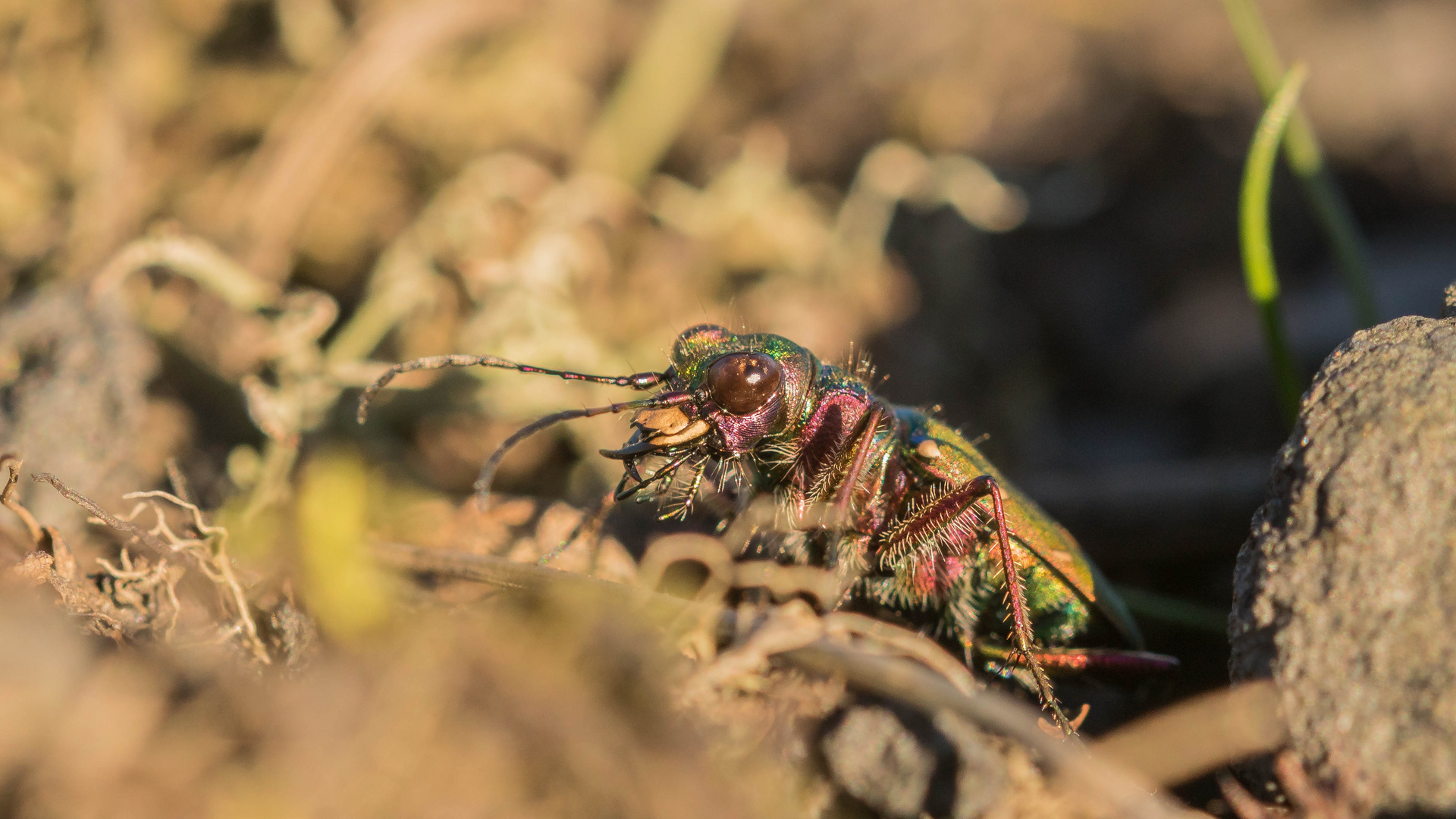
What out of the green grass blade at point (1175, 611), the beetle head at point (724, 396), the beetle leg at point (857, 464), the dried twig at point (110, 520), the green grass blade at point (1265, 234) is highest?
the green grass blade at point (1265, 234)

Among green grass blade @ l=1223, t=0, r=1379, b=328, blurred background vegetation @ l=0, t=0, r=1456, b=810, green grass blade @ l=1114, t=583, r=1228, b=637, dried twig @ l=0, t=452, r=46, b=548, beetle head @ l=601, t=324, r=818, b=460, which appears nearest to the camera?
dried twig @ l=0, t=452, r=46, b=548

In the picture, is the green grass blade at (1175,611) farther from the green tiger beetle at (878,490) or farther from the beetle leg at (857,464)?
the beetle leg at (857,464)

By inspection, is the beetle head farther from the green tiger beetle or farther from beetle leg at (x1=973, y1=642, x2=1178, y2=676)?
beetle leg at (x1=973, y1=642, x2=1178, y2=676)

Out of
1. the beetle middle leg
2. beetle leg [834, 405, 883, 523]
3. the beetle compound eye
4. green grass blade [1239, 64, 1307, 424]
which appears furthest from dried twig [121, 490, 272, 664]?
green grass blade [1239, 64, 1307, 424]

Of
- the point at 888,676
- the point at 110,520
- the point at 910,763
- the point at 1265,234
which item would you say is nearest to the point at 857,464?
the point at 888,676

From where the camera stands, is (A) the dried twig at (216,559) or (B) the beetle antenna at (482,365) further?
(B) the beetle antenna at (482,365)

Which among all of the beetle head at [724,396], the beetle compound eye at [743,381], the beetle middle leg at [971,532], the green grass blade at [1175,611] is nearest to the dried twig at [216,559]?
the beetle head at [724,396]
